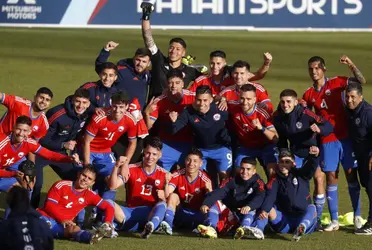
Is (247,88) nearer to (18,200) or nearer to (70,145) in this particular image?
(70,145)

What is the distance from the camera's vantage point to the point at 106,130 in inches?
497

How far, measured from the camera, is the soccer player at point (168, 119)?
42.5ft

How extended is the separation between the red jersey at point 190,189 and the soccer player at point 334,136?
4.97 ft

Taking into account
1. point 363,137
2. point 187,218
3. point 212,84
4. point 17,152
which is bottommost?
point 187,218

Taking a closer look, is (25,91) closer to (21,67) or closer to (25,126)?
(21,67)

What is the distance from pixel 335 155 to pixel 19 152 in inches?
151

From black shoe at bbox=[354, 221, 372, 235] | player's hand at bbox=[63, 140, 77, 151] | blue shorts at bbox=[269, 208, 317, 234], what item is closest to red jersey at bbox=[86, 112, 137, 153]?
player's hand at bbox=[63, 140, 77, 151]

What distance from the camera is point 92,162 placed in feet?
41.6

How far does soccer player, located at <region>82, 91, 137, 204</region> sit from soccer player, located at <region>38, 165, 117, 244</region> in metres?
0.74

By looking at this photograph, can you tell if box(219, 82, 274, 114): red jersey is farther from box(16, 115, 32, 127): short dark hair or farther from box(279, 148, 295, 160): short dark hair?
box(16, 115, 32, 127): short dark hair

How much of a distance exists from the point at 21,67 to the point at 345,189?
12.7 metres

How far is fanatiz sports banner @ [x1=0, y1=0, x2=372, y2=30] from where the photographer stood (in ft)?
105

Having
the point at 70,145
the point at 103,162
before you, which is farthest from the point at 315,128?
the point at 70,145

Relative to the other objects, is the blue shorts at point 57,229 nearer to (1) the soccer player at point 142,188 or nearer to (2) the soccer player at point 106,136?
(1) the soccer player at point 142,188
